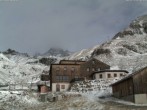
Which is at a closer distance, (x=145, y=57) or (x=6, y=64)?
(x=145, y=57)

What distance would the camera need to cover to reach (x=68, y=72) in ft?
296

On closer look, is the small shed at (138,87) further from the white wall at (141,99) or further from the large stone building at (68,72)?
the large stone building at (68,72)

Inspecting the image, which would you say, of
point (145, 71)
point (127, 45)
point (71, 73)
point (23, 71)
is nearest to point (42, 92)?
point (71, 73)

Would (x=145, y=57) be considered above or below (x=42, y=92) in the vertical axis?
above

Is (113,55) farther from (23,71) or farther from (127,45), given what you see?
(23,71)

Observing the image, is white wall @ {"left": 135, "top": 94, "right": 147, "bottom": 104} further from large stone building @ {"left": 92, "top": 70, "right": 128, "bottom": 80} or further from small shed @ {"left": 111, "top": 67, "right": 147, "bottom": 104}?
large stone building @ {"left": 92, "top": 70, "right": 128, "bottom": 80}

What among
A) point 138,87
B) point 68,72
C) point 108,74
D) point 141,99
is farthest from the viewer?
point 68,72

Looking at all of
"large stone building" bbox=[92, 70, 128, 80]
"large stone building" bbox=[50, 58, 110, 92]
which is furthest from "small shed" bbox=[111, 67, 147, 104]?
"large stone building" bbox=[50, 58, 110, 92]

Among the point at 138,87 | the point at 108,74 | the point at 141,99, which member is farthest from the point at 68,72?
the point at 141,99

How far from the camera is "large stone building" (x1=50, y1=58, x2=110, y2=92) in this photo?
283 feet

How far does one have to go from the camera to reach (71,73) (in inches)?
3556

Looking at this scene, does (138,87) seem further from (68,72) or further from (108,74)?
(68,72)

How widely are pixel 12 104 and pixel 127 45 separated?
132 meters

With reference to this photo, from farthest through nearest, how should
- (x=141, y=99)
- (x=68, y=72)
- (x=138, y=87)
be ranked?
(x=68, y=72) < (x=138, y=87) < (x=141, y=99)
